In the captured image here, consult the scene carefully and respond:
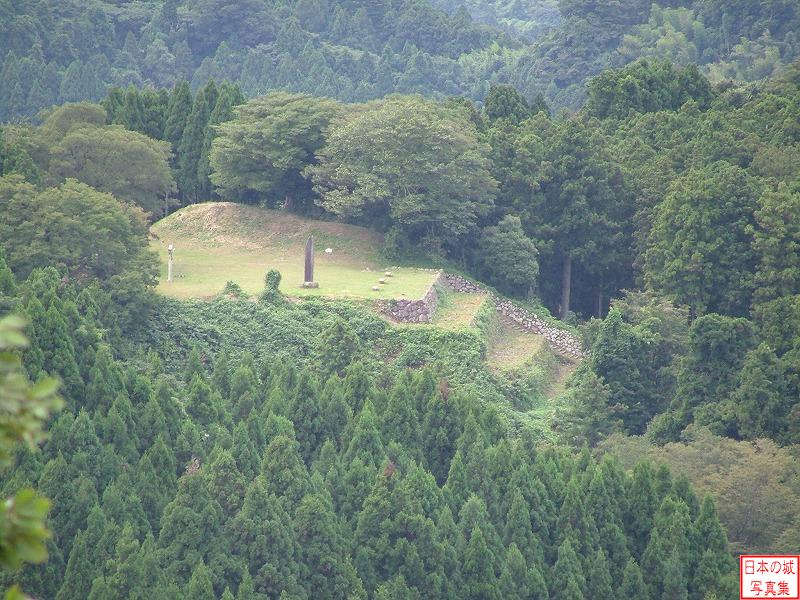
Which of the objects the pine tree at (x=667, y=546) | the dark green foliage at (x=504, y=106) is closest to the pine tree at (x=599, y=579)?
the pine tree at (x=667, y=546)

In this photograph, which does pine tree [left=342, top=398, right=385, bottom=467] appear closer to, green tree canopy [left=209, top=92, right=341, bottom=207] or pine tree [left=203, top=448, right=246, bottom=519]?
pine tree [left=203, top=448, right=246, bottom=519]

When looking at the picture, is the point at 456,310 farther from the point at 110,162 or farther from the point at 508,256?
the point at 110,162

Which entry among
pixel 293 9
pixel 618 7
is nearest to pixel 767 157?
pixel 618 7

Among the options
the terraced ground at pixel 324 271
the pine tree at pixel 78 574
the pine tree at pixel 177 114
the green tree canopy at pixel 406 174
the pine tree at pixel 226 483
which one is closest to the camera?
the pine tree at pixel 78 574

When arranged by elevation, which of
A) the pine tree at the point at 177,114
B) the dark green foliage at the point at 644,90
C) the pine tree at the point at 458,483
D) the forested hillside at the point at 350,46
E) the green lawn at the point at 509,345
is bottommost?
the pine tree at the point at 458,483

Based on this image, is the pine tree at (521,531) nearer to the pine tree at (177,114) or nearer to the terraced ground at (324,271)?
the terraced ground at (324,271)

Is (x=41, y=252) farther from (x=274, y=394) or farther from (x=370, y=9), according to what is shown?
(x=370, y=9)

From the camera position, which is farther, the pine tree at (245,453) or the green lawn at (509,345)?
the green lawn at (509,345)
